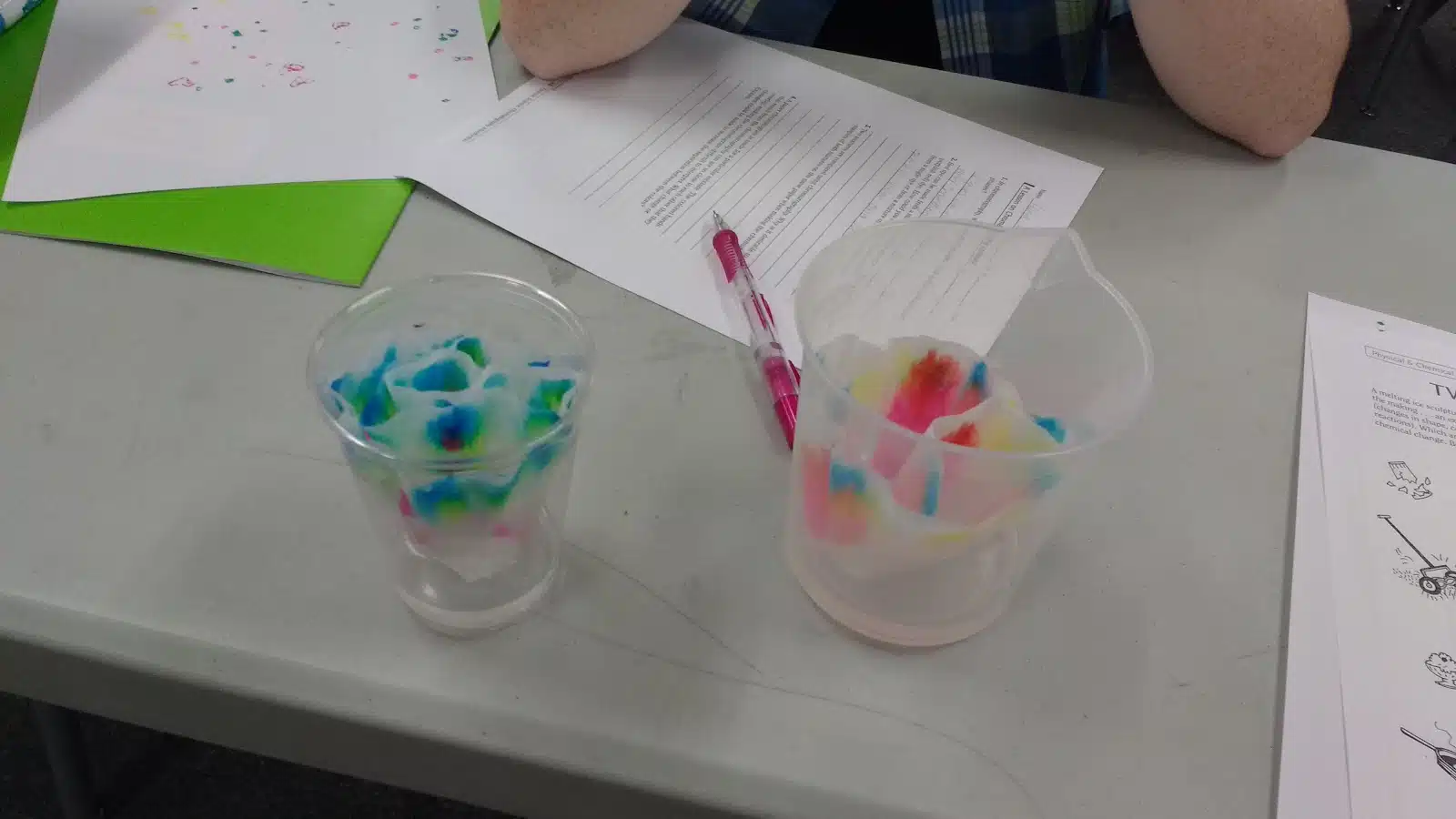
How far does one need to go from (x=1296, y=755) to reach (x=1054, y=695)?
83 mm

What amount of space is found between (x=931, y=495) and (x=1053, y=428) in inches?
2.1

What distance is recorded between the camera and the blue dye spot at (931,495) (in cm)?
32

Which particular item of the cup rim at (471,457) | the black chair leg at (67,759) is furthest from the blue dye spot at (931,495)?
the black chair leg at (67,759)

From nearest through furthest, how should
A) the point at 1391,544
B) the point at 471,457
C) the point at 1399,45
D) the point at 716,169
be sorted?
the point at 471,457, the point at 1391,544, the point at 716,169, the point at 1399,45

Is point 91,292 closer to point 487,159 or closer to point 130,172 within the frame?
point 130,172

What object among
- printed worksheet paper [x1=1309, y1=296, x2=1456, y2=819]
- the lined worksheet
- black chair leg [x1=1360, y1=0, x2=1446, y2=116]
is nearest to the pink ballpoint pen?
the lined worksheet

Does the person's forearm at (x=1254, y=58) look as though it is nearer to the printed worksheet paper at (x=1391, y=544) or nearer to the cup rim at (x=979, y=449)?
the printed worksheet paper at (x=1391, y=544)

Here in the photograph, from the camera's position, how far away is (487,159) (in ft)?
1.81

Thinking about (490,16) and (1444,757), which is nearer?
(1444,757)

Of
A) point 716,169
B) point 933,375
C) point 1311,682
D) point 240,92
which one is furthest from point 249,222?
point 1311,682

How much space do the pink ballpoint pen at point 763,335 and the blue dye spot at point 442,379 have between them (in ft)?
0.44

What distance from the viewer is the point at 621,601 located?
1.18ft

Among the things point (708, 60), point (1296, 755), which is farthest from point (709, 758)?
point (708, 60)

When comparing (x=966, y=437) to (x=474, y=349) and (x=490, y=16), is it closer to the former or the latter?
(x=474, y=349)
